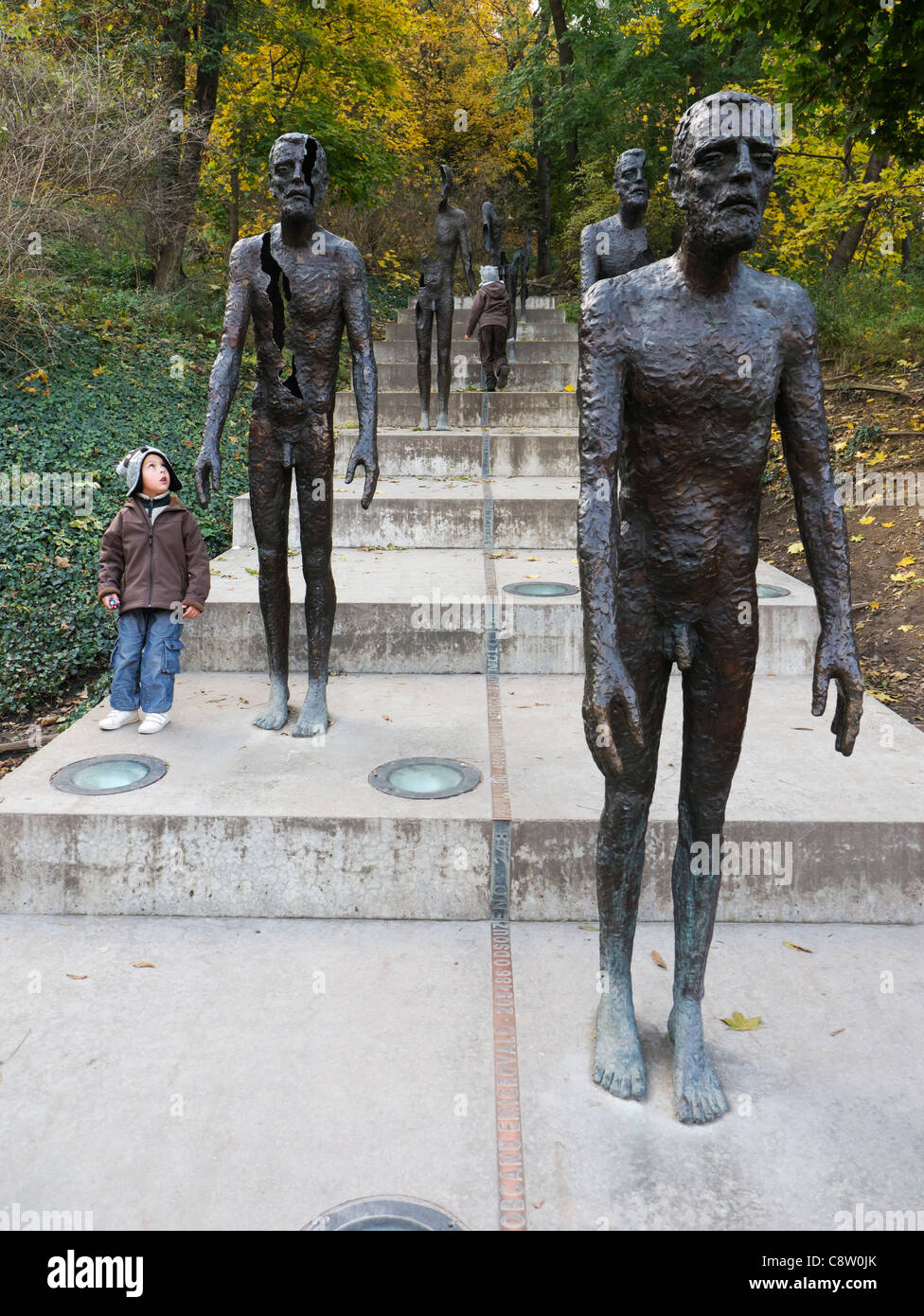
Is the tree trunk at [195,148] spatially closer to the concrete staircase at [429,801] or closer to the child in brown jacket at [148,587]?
the concrete staircase at [429,801]

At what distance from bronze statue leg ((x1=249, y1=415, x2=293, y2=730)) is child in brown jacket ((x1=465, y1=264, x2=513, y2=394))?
7.61 meters

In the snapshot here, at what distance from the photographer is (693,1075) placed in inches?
105

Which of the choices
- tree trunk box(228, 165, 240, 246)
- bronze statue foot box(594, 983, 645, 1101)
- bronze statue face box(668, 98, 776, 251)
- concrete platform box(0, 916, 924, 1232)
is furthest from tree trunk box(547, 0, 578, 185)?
bronze statue foot box(594, 983, 645, 1101)

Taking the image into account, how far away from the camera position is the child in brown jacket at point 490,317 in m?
11.9

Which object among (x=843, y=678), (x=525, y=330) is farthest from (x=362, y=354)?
(x=525, y=330)

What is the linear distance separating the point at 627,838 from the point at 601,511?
0.92 m

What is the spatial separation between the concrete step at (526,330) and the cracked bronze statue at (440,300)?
4.17 meters

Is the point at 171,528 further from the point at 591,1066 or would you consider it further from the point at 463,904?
the point at 591,1066

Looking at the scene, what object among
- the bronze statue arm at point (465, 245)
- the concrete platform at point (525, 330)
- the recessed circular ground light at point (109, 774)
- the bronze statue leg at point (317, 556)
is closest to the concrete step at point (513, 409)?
the bronze statue arm at point (465, 245)

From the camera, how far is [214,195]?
50.7 ft
